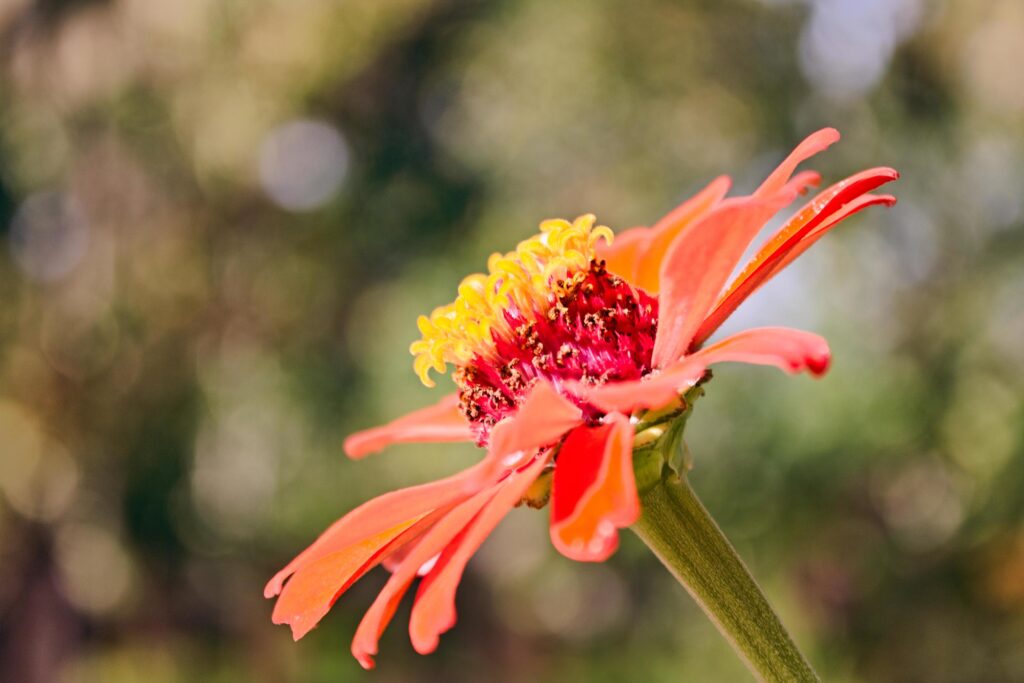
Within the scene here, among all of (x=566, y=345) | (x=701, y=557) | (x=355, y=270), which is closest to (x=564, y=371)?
(x=566, y=345)

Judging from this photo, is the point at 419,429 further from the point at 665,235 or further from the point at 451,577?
the point at 451,577

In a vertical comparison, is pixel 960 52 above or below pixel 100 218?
above

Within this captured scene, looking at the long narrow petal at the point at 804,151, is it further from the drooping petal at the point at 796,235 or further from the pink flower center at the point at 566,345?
the pink flower center at the point at 566,345

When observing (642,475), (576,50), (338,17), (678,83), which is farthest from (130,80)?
(642,475)

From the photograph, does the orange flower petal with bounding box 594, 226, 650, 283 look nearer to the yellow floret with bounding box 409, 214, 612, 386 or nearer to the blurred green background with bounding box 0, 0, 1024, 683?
the yellow floret with bounding box 409, 214, 612, 386

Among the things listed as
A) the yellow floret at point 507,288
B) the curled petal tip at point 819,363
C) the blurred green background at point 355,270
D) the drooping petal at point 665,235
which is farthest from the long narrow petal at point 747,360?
the blurred green background at point 355,270

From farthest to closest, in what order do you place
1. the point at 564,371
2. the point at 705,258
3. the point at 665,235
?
the point at 665,235
the point at 564,371
the point at 705,258

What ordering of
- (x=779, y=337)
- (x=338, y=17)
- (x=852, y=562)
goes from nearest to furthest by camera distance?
(x=779, y=337) → (x=852, y=562) → (x=338, y=17)

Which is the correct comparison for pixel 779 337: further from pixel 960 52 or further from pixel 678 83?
pixel 678 83
